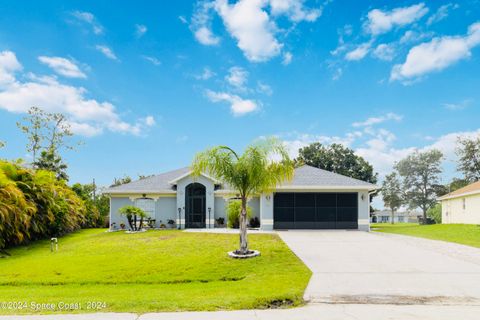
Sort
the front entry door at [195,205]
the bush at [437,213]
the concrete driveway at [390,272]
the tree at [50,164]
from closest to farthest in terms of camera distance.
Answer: the concrete driveway at [390,272], the front entry door at [195,205], the tree at [50,164], the bush at [437,213]

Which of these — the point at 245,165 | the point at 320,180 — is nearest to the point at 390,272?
the point at 245,165

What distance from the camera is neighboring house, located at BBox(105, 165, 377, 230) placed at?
2141 cm

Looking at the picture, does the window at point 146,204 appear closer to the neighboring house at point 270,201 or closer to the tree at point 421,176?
the neighboring house at point 270,201

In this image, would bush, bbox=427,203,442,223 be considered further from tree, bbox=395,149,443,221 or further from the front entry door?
the front entry door

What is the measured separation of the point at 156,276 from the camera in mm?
10086

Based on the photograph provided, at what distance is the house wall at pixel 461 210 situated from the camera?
1020 inches

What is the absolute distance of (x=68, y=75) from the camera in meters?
25.0

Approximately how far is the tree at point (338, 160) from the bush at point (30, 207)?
24.2 meters

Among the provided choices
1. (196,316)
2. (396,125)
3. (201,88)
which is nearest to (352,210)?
(396,125)

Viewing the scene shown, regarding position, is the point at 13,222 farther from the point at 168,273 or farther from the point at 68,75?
the point at 68,75

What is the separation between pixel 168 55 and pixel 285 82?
7162 millimetres

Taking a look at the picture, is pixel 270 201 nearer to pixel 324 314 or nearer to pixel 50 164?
pixel 324 314

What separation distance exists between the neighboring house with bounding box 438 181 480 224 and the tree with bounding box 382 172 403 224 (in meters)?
11.9

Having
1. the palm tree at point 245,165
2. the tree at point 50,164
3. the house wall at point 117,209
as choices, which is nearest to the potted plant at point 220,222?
the house wall at point 117,209
